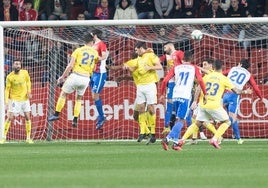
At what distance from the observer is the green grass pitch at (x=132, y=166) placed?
14.4 m

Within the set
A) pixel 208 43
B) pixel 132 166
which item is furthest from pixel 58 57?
pixel 132 166

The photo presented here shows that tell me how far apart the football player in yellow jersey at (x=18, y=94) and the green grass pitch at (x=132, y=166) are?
2333 millimetres

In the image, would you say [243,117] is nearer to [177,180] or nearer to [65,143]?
[65,143]

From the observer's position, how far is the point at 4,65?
27.5m

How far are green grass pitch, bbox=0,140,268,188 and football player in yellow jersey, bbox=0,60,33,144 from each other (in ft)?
7.65

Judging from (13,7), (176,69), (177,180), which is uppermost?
(13,7)

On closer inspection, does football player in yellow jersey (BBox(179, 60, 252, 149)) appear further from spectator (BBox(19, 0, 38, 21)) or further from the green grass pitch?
spectator (BBox(19, 0, 38, 21))

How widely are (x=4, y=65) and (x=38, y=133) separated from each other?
178 cm

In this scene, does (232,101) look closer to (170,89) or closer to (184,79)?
(170,89)

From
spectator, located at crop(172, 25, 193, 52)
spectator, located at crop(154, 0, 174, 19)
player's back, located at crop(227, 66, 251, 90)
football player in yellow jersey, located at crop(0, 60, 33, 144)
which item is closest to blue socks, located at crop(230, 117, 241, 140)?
player's back, located at crop(227, 66, 251, 90)

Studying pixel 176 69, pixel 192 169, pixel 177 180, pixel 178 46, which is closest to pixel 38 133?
pixel 178 46

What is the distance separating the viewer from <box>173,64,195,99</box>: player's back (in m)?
22.1

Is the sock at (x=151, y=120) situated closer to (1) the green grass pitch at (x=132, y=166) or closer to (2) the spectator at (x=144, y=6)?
(1) the green grass pitch at (x=132, y=166)

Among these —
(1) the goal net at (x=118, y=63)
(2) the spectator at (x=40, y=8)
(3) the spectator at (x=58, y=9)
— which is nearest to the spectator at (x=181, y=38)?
(1) the goal net at (x=118, y=63)
